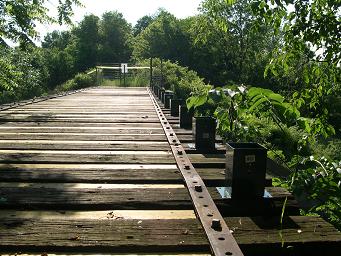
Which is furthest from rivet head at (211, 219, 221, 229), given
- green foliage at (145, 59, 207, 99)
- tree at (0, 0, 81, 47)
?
green foliage at (145, 59, 207, 99)

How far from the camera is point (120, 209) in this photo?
2484 millimetres

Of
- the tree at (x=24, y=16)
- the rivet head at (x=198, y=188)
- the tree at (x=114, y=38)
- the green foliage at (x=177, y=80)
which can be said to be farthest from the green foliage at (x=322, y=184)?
the tree at (x=114, y=38)

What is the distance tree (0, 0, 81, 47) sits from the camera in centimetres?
790

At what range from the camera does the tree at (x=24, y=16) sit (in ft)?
25.9

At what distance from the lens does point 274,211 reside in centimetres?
244

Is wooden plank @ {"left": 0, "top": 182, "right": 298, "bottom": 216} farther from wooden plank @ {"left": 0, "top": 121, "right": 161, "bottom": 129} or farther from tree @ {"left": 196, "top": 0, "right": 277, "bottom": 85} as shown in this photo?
tree @ {"left": 196, "top": 0, "right": 277, "bottom": 85}

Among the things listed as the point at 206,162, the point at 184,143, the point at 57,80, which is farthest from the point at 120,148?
the point at 57,80

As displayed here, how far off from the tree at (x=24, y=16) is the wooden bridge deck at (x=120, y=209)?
15.1 ft

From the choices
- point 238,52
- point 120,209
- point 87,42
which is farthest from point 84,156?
point 87,42

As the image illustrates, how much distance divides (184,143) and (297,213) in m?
2.24

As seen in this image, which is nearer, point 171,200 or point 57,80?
point 171,200

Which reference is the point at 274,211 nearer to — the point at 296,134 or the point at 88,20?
the point at 296,134

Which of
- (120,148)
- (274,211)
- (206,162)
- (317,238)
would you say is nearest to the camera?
(317,238)

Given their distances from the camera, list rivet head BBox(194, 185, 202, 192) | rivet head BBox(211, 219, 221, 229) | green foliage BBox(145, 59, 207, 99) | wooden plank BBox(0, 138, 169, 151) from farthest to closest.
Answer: green foliage BBox(145, 59, 207, 99) < wooden plank BBox(0, 138, 169, 151) < rivet head BBox(194, 185, 202, 192) < rivet head BBox(211, 219, 221, 229)
